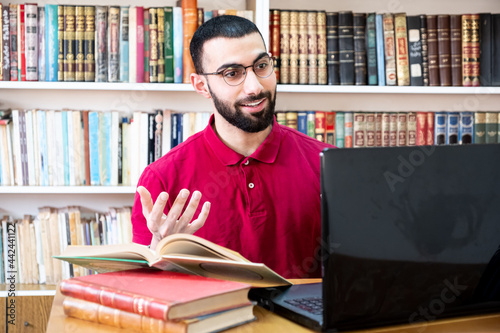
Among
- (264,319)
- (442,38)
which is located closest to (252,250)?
(264,319)

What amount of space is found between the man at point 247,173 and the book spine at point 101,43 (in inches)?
26.8

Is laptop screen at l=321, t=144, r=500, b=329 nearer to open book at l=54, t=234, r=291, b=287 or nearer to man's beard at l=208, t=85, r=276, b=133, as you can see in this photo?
open book at l=54, t=234, r=291, b=287

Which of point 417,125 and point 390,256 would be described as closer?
point 390,256

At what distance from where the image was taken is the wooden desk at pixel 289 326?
0.84 meters

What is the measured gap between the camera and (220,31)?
1678 mm

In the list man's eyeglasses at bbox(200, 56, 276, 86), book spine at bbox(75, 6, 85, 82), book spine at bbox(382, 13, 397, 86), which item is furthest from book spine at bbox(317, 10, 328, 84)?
book spine at bbox(75, 6, 85, 82)

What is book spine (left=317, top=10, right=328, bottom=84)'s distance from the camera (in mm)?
2297

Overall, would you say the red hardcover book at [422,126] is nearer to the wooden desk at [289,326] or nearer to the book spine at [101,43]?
the book spine at [101,43]

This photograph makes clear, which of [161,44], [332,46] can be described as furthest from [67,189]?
[332,46]

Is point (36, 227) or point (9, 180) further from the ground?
point (9, 180)

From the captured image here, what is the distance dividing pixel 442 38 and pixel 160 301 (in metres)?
1.90

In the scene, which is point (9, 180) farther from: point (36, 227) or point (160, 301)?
point (160, 301)

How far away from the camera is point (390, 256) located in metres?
0.80

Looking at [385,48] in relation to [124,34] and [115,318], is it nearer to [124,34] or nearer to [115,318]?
[124,34]
